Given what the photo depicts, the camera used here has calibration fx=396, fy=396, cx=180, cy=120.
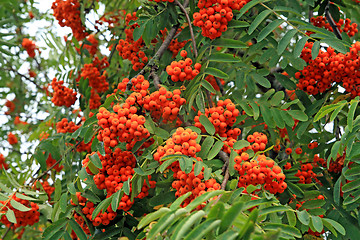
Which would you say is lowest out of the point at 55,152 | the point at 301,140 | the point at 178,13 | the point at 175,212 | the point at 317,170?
the point at 317,170

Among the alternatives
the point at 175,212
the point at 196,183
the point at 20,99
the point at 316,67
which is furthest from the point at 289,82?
the point at 20,99

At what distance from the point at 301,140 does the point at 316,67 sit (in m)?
0.69

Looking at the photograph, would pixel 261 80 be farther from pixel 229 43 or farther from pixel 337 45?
pixel 337 45

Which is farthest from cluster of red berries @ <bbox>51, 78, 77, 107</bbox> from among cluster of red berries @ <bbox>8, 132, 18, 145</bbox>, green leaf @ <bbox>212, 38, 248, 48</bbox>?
cluster of red berries @ <bbox>8, 132, 18, 145</bbox>

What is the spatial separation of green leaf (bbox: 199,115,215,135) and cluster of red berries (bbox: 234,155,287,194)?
11.1 inches

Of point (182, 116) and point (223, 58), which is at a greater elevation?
point (223, 58)

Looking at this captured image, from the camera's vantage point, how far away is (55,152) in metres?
4.02

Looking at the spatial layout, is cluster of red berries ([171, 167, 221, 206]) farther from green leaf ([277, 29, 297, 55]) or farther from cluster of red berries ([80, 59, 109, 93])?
cluster of red berries ([80, 59, 109, 93])

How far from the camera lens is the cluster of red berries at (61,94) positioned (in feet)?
15.8

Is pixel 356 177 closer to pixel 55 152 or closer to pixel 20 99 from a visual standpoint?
pixel 55 152

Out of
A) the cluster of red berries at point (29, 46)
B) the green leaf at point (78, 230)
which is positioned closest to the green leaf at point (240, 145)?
the green leaf at point (78, 230)

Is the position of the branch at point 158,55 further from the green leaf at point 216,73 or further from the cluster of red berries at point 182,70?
the green leaf at point 216,73

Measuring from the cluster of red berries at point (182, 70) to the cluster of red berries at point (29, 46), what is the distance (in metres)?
5.26

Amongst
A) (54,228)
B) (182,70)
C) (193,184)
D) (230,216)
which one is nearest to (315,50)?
(182,70)
